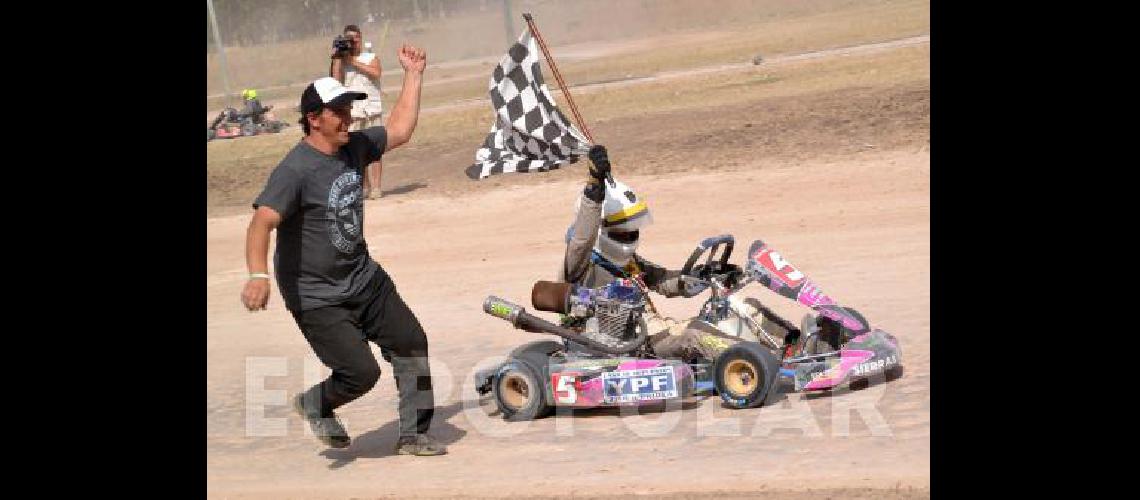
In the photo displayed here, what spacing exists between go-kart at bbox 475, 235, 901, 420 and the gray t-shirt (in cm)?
122

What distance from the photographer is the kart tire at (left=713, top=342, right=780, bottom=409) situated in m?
7.18

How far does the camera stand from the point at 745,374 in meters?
7.34

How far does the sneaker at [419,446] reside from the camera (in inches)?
282

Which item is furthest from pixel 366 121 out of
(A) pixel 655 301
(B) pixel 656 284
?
(B) pixel 656 284

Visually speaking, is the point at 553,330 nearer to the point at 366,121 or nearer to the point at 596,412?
the point at 596,412

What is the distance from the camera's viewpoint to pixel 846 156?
1532 centimetres

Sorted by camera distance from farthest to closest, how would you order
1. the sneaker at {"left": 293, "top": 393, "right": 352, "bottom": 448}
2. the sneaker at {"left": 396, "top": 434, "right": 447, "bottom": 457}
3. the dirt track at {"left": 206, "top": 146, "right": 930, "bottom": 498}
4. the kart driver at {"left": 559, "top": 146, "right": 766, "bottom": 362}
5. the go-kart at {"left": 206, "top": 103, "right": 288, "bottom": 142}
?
the go-kart at {"left": 206, "top": 103, "right": 288, "bottom": 142}
the kart driver at {"left": 559, "top": 146, "right": 766, "bottom": 362}
the sneaker at {"left": 396, "top": 434, "right": 447, "bottom": 457}
the sneaker at {"left": 293, "top": 393, "right": 352, "bottom": 448}
the dirt track at {"left": 206, "top": 146, "right": 930, "bottom": 498}

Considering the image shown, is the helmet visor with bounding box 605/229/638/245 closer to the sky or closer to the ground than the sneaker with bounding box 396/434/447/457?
closer to the sky

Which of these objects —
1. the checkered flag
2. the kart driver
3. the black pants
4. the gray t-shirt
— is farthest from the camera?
the checkered flag

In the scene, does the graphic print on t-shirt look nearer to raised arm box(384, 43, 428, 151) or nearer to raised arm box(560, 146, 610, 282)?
Answer: raised arm box(384, 43, 428, 151)

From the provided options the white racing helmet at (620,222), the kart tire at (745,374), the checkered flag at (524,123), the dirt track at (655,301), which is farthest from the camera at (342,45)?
the kart tire at (745,374)

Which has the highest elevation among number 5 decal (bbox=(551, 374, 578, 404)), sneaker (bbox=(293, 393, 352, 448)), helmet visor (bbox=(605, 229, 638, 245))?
helmet visor (bbox=(605, 229, 638, 245))

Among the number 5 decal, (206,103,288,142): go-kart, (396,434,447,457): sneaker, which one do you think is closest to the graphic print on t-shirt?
(396,434,447,457): sneaker
